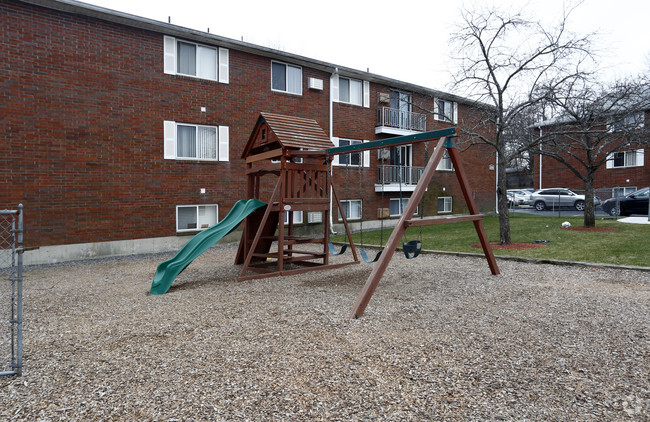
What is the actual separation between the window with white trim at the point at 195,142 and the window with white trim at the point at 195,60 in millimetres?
1698

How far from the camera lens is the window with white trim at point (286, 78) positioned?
1559 cm

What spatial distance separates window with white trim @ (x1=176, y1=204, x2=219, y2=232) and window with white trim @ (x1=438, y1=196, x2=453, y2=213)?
42.9 ft

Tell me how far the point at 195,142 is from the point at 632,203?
20494mm

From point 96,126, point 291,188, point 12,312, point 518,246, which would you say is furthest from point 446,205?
point 12,312

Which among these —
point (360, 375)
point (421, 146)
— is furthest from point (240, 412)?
point (421, 146)

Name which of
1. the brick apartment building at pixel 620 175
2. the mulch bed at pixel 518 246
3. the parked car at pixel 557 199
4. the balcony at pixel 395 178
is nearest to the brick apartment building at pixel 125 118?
the mulch bed at pixel 518 246

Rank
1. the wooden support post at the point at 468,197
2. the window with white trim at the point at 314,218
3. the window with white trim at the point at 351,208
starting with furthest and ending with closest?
the window with white trim at the point at 351,208 < the window with white trim at the point at 314,218 < the wooden support post at the point at 468,197

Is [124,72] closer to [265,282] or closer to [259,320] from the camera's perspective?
[265,282]

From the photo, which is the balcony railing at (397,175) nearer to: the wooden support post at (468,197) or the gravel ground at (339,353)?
the wooden support post at (468,197)

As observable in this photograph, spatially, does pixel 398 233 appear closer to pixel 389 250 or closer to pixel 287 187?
pixel 389 250

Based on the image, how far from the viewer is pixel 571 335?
452cm

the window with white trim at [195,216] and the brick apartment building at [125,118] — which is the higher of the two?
the brick apartment building at [125,118]

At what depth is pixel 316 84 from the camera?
16.5 metres

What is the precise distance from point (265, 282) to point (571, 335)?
16.6 ft
